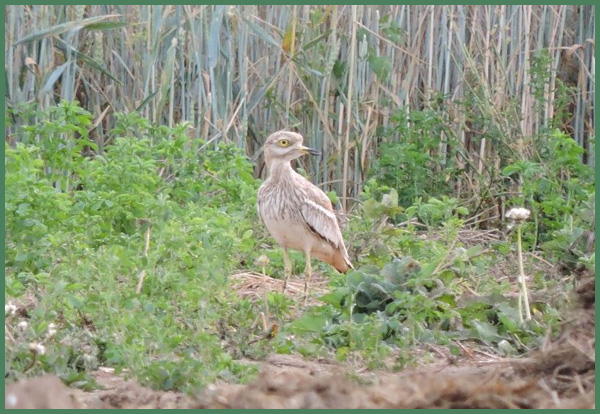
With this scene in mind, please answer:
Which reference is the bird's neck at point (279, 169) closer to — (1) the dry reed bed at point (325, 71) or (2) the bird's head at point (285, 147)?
(2) the bird's head at point (285, 147)

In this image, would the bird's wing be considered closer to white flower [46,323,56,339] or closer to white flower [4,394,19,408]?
white flower [46,323,56,339]

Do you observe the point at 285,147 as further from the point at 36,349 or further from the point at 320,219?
the point at 36,349

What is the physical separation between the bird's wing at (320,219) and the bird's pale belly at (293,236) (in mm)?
50

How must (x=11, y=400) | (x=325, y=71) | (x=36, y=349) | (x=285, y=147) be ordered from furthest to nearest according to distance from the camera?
(x=325, y=71)
(x=285, y=147)
(x=36, y=349)
(x=11, y=400)

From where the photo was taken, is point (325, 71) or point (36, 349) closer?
point (36, 349)

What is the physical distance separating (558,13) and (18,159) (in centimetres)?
496

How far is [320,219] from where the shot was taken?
7.45 metres

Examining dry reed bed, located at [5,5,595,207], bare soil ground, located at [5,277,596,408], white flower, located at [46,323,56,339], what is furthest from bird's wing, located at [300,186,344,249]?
bare soil ground, located at [5,277,596,408]

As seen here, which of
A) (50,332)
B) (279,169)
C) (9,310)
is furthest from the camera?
(279,169)

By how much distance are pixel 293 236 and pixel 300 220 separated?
0.38 feet

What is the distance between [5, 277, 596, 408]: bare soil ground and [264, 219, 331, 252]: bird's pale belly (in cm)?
324

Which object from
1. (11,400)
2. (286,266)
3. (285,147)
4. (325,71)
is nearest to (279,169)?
(285,147)

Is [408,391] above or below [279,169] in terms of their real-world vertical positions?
above

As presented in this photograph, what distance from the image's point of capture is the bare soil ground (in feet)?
10.3
